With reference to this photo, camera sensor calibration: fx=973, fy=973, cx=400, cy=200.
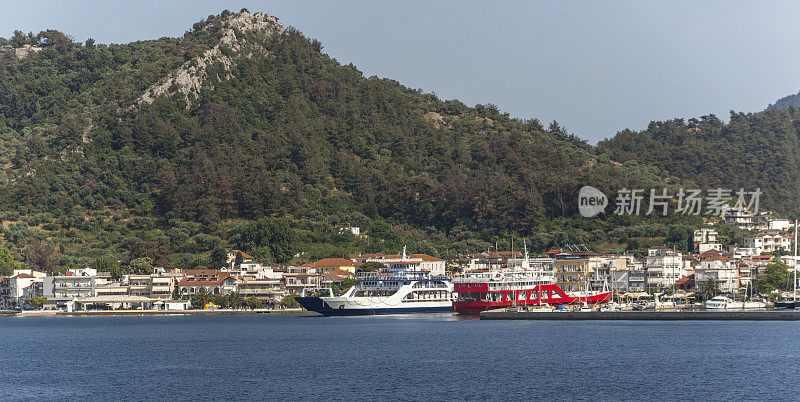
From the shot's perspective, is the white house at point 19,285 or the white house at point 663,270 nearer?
the white house at point 663,270

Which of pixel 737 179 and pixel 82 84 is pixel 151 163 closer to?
pixel 82 84

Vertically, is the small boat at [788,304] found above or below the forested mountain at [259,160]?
below

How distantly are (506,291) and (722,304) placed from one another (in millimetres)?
22768

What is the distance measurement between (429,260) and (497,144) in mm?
46890

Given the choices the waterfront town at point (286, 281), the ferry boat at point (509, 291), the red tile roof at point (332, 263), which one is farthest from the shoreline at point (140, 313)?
the ferry boat at point (509, 291)

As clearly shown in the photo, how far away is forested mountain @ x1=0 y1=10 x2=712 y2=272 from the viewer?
13275 centimetres

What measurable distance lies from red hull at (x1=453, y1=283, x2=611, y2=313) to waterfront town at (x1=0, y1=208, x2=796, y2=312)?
3.95 metres

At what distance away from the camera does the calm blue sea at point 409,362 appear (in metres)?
47.7

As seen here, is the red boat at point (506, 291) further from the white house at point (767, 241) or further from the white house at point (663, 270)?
the white house at point (767, 241)

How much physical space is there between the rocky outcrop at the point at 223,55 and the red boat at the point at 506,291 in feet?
242

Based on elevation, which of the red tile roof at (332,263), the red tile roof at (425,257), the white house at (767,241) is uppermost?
the white house at (767,241)

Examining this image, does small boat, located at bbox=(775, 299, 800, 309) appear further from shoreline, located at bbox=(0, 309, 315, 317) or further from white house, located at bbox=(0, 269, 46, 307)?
white house, located at bbox=(0, 269, 46, 307)

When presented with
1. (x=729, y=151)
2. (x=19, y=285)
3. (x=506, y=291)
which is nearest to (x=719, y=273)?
(x=506, y=291)

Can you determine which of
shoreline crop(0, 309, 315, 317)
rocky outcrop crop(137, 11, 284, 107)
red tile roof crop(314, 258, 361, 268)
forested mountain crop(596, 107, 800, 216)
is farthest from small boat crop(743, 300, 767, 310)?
rocky outcrop crop(137, 11, 284, 107)
